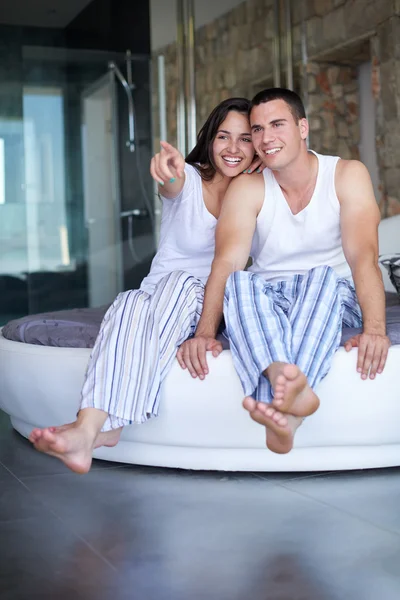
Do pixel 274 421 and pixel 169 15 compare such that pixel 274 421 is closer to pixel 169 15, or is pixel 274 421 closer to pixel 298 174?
pixel 298 174

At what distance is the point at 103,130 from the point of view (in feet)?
17.1

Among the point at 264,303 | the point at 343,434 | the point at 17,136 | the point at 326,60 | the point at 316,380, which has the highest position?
the point at 326,60

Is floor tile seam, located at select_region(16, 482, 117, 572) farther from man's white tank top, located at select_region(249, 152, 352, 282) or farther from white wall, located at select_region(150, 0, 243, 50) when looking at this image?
white wall, located at select_region(150, 0, 243, 50)

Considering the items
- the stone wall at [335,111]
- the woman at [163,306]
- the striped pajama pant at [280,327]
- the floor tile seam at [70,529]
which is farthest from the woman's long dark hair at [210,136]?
the stone wall at [335,111]

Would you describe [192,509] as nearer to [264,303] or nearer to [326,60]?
[264,303]

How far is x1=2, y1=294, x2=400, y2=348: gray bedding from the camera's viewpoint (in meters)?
2.31

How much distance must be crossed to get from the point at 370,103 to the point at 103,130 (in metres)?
1.69

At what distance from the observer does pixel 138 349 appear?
2.09 m

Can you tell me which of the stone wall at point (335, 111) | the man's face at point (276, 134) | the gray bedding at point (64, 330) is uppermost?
the stone wall at point (335, 111)

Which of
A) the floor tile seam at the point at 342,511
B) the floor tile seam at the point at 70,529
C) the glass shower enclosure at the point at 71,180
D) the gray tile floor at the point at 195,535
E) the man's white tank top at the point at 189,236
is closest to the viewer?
the gray tile floor at the point at 195,535

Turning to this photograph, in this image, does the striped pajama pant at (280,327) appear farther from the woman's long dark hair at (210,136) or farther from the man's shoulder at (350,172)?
the woman's long dark hair at (210,136)

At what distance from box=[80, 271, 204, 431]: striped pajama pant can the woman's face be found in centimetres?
52

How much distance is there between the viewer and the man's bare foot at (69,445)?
5.86 ft

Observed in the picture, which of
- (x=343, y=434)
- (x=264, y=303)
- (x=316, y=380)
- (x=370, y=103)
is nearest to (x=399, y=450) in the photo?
(x=343, y=434)
